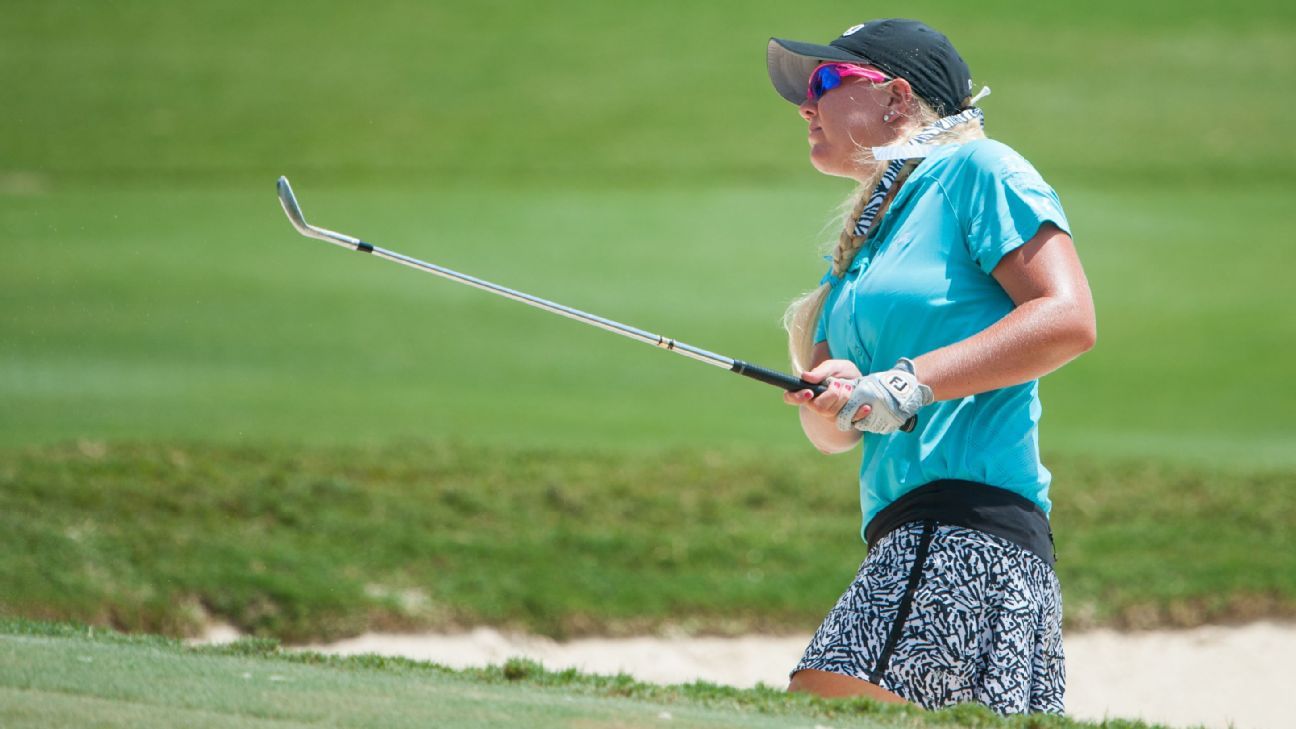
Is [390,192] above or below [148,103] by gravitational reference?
below

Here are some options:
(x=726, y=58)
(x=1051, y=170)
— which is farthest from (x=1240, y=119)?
(x=726, y=58)

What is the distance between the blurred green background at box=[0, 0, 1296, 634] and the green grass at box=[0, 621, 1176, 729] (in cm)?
273

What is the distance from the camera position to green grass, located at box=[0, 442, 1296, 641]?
6047 millimetres

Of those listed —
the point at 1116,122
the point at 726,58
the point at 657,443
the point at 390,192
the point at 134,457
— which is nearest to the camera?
the point at 134,457

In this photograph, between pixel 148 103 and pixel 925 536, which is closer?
pixel 925 536

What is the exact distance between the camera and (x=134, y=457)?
7266 mm

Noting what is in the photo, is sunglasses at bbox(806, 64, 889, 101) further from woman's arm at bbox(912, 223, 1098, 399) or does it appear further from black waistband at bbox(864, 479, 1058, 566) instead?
black waistband at bbox(864, 479, 1058, 566)

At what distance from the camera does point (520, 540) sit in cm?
683

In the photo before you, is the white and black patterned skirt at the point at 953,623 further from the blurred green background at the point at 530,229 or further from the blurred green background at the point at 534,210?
the blurred green background at the point at 530,229

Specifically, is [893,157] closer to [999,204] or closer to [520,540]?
[999,204]

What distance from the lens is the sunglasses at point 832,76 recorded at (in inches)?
129

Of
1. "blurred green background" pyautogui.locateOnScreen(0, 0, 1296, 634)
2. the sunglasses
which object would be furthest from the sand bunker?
the sunglasses

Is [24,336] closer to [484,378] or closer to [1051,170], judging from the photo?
[484,378]

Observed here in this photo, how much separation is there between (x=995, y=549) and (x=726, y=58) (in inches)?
907
